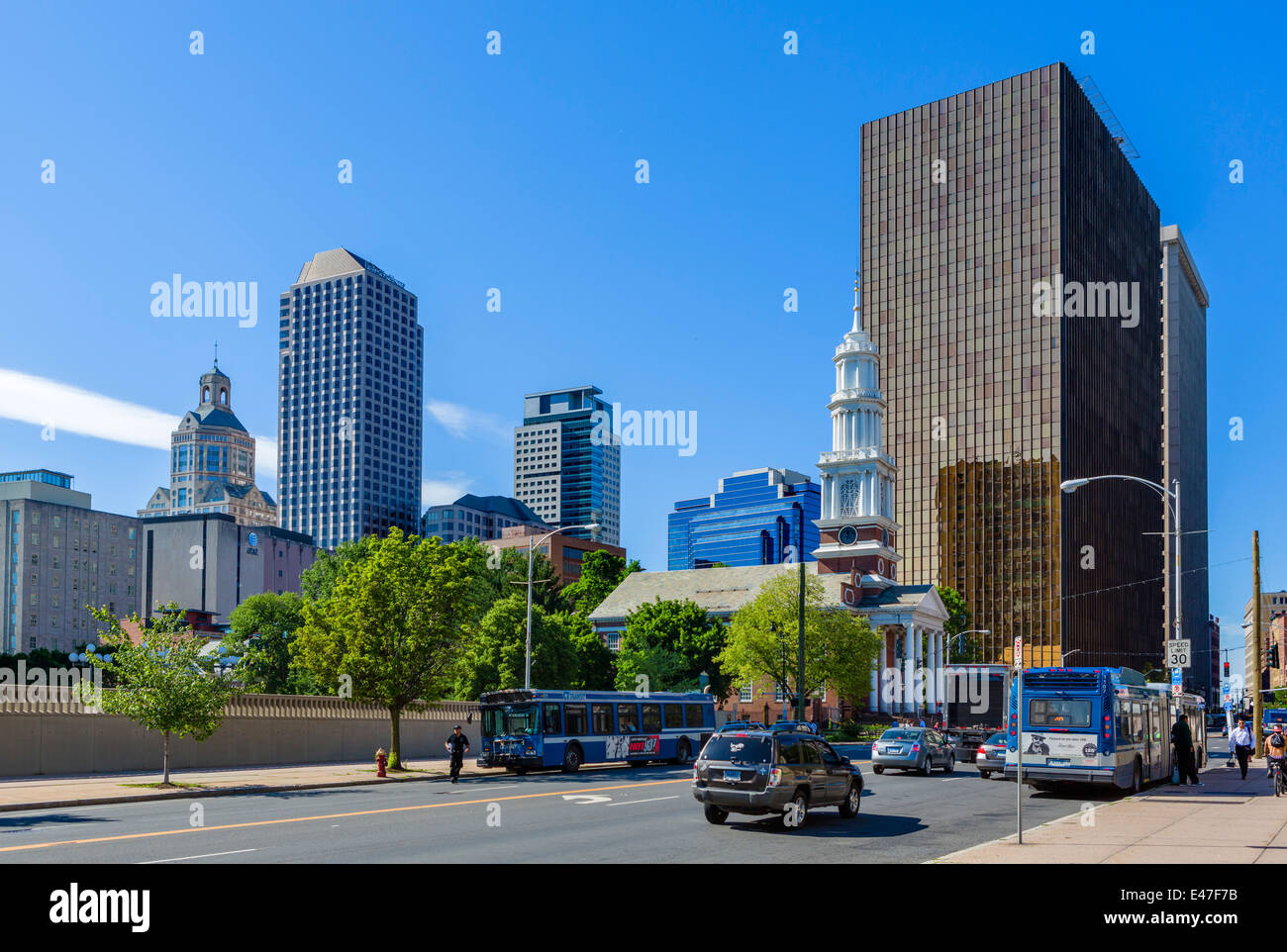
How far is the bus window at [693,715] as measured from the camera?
153 ft

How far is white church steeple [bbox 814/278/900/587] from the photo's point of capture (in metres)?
103

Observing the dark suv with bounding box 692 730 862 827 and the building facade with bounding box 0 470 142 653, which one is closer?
the dark suv with bounding box 692 730 862 827

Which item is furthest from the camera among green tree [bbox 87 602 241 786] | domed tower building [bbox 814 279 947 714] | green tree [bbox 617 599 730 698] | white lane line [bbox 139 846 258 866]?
domed tower building [bbox 814 279 947 714]

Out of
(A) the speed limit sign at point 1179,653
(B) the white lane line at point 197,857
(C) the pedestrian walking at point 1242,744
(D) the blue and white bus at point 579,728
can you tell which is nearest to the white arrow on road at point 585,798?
(D) the blue and white bus at point 579,728

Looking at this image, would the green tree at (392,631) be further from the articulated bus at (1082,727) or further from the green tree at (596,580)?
the green tree at (596,580)

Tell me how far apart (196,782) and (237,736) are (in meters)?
8.57

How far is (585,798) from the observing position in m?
28.8

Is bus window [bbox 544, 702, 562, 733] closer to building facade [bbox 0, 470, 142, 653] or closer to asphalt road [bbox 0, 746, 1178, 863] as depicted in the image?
asphalt road [bbox 0, 746, 1178, 863]

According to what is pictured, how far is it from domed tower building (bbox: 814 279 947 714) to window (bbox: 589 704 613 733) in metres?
57.4

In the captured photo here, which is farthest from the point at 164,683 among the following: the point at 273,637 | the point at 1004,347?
the point at 1004,347

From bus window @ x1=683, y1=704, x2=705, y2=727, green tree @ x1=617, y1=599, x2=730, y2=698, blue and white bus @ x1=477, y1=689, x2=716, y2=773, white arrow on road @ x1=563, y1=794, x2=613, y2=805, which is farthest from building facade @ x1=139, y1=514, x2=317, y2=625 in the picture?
white arrow on road @ x1=563, y1=794, x2=613, y2=805

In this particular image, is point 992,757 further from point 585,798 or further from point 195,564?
point 195,564

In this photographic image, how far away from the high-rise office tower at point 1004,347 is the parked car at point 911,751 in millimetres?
100313
